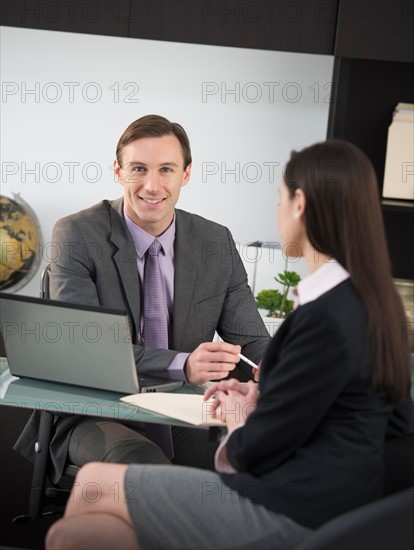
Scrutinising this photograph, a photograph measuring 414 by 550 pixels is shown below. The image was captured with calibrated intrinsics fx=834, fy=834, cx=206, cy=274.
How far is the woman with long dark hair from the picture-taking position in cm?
157

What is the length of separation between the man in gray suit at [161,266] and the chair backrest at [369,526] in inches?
41.5

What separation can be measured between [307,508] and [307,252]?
0.52m

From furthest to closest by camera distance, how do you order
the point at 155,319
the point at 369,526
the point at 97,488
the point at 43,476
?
the point at 155,319 → the point at 43,476 → the point at 97,488 → the point at 369,526

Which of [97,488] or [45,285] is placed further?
[45,285]

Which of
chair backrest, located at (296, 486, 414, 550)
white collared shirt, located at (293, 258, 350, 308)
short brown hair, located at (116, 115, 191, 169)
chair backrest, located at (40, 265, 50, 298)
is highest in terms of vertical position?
short brown hair, located at (116, 115, 191, 169)

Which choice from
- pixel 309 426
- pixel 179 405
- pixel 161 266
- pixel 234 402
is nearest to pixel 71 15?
pixel 161 266

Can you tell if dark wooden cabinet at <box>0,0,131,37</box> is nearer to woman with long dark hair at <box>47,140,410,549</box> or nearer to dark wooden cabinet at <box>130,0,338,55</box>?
dark wooden cabinet at <box>130,0,338,55</box>

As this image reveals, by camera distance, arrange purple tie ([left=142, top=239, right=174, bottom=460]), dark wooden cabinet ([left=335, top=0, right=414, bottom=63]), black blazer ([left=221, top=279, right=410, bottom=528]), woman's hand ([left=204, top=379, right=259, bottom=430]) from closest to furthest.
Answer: black blazer ([left=221, top=279, right=410, bottom=528])
woman's hand ([left=204, top=379, right=259, bottom=430])
purple tie ([left=142, top=239, right=174, bottom=460])
dark wooden cabinet ([left=335, top=0, right=414, bottom=63])

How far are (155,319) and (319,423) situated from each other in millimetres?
1061

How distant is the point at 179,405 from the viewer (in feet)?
6.61

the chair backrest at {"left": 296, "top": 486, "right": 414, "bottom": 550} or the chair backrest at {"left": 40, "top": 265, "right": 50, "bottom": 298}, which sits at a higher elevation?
the chair backrest at {"left": 40, "top": 265, "right": 50, "bottom": 298}

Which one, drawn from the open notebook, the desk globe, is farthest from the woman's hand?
the desk globe

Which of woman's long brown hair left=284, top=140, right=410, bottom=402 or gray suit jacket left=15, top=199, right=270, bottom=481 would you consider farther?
gray suit jacket left=15, top=199, right=270, bottom=481

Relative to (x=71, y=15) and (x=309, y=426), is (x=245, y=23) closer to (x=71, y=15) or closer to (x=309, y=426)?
(x=71, y=15)
